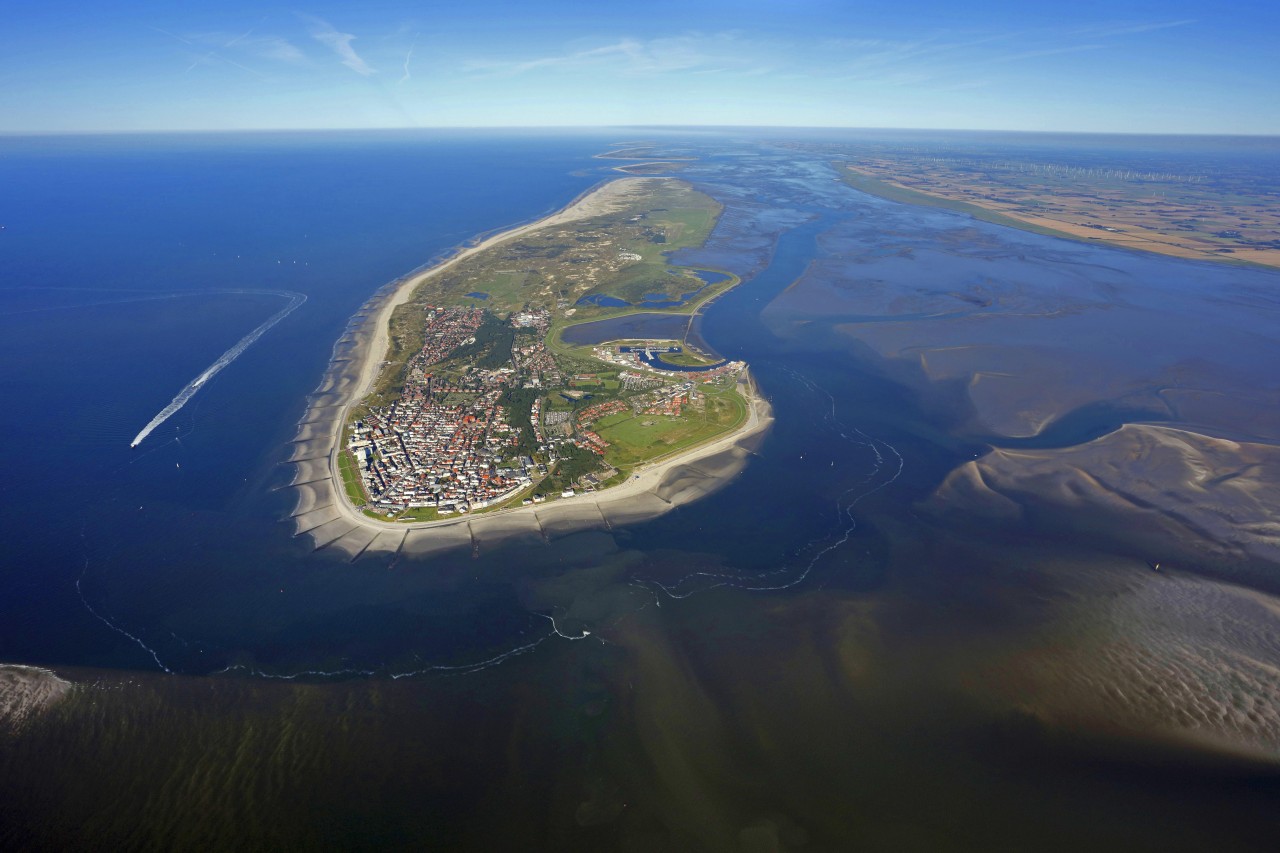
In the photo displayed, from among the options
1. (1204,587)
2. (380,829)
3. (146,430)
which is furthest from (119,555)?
(1204,587)

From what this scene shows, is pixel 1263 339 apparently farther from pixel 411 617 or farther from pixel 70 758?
pixel 70 758

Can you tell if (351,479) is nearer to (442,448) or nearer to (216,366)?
(442,448)

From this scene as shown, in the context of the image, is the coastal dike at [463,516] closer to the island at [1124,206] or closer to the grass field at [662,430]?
the grass field at [662,430]

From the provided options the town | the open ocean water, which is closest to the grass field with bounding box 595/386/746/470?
the town

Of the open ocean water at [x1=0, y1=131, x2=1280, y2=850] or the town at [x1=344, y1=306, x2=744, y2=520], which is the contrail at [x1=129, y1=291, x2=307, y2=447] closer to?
the open ocean water at [x1=0, y1=131, x2=1280, y2=850]

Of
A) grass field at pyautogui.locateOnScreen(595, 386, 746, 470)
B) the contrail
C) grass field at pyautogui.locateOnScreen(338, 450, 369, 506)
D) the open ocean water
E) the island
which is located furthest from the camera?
the island

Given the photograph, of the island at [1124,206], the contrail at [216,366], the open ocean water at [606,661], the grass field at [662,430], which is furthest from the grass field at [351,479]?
the island at [1124,206]
